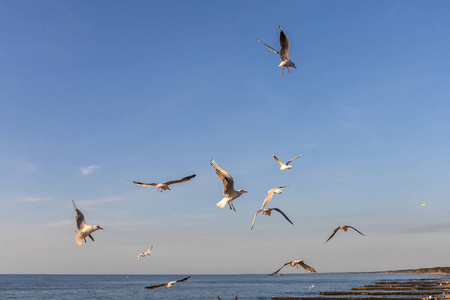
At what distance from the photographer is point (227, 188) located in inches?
627

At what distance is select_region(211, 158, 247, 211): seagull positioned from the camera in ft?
49.8

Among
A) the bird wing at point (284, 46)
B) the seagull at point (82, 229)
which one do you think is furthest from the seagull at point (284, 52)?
the seagull at point (82, 229)

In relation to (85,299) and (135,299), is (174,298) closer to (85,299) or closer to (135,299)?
(135,299)

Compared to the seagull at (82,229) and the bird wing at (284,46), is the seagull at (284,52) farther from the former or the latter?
the seagull at (82,229)

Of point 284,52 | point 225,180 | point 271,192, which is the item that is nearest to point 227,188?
point 225,180

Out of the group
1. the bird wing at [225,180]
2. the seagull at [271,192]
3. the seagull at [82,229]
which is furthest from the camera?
the seagull at [271,192]

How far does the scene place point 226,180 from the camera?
1571cm

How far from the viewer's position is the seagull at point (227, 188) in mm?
15188

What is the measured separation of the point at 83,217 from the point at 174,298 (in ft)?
317

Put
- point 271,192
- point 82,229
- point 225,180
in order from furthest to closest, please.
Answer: point 271,192 < point 225,180 < point 82,229

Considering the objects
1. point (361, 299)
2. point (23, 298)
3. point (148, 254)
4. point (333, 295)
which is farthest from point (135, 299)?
point (148, 254)

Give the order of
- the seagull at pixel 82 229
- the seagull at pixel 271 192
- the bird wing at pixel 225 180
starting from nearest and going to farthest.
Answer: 1. the seagull at pixel 82 229
2. the bird wing at pixel 225 180
3. the seagull at pixel 271 192

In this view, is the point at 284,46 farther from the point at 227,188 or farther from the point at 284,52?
the point at 227,188

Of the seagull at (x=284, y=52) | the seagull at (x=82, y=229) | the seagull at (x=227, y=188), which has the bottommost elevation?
the seagull at (x=82, y=229)
